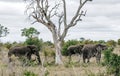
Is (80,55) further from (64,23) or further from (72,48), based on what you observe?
(64,23)

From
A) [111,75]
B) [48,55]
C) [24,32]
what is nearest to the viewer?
[111,75]

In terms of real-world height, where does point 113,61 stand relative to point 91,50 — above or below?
above

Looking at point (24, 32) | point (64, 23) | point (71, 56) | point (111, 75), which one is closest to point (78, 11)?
point (64, 23)

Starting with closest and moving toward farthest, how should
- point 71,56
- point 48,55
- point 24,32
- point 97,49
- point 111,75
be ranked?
1. point 111,75
2. point 97,49
3. point 48,55
4. point 71,56
5. point 24,32

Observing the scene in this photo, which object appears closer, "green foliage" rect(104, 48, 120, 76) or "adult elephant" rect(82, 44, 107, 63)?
"green foliage" rect(104, 48, 120, 76)

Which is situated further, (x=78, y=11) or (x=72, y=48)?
(x=72, y=48)

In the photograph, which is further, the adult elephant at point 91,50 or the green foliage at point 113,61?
the adult elephant at point 91,50

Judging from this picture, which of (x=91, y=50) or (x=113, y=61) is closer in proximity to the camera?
(x=113, y=61)

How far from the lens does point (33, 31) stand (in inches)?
2692

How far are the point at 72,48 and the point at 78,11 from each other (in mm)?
4187

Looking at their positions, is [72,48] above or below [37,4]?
below

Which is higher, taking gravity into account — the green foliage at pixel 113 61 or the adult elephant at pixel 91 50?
the green foliage at pixel 113 61

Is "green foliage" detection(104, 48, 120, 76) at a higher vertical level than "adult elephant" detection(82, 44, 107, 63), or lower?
higher

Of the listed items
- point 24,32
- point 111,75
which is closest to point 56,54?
point 111,75
